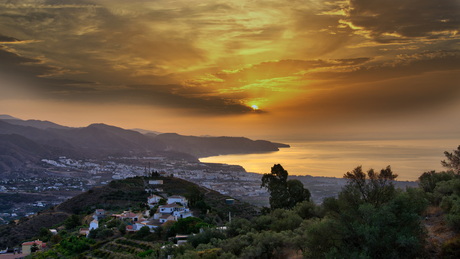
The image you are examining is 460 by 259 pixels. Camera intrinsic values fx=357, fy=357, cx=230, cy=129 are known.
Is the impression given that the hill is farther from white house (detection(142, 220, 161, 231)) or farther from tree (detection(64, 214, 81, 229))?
white house (detection(142, 220, 161, 231))

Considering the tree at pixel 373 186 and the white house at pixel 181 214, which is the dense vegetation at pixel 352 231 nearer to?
the tree at pixel 373 186

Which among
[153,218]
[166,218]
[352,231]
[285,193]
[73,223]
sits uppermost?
[352,231]

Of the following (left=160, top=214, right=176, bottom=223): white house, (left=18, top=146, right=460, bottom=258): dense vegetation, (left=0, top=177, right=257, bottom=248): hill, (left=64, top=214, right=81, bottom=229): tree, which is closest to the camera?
(left=18, top=146, right=460, bottom=258): dense vegetation

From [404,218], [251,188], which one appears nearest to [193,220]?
[404,218]

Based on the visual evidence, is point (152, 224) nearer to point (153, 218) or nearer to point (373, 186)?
point (153, 218)

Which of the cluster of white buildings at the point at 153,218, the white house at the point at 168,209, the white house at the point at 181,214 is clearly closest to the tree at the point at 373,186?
the cluster of white buildings at the point at 153,218

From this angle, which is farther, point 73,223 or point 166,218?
point 73,223

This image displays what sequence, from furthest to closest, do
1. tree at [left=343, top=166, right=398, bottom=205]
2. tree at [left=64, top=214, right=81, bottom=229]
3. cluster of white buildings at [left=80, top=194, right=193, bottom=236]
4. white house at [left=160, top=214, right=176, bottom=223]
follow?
1. tree at [left=64, top=214, right=81, bottom=229]
2. white house at [left=160, top=214, right=176, bottom=223]
3. cluster of white buildings at [left=80, top=194, right=193, bottom=236]
4. tree at [left=343, top=166, right=398, bottom=205]

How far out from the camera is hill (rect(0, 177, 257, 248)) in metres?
38.0

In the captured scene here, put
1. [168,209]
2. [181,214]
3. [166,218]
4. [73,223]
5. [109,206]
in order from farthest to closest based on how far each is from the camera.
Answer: [109,206] < [73,223] < [168,209] < [181,214] < [166,218]

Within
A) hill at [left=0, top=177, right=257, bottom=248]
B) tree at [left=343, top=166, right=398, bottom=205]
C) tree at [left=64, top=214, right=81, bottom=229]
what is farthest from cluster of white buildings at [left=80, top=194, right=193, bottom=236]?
tree at [left=343, top=166, right=398, bottom=205]

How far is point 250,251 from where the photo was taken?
548 inches

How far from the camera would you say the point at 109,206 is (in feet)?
149

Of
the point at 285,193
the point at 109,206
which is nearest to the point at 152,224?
the point at 285,193
